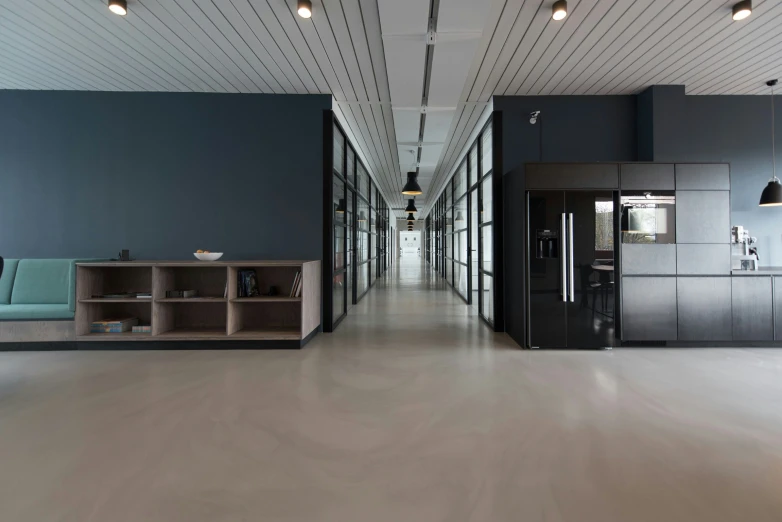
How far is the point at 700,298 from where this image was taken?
5.07m

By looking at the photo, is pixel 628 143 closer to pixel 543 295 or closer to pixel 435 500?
pixel 543 295

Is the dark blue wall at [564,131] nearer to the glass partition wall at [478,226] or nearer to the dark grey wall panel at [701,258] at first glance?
the glass partition wall at [478,226]

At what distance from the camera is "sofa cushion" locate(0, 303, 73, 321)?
4.91 meters

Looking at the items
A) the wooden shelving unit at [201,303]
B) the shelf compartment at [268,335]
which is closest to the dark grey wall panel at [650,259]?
the wooden shelving unit at [201,303]

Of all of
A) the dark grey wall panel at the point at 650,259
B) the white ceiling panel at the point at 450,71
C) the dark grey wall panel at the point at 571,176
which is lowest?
the dark grey wall panel at the point at 650,259

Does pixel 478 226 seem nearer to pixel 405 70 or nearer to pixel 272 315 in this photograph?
pixel 405 70

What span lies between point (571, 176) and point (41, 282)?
6755 millimetres

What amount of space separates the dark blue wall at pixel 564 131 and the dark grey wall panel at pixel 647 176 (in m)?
0.82

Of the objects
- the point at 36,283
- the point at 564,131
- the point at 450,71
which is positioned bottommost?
the point at 36,283

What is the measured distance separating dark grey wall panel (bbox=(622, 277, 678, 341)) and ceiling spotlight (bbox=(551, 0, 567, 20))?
3.09 metres

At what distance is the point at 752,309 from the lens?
505 centimetres

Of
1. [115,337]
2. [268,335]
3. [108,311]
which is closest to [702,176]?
[268,335]

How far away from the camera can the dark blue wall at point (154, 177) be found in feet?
18.6

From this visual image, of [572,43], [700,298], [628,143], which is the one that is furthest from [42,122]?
[700,298]
